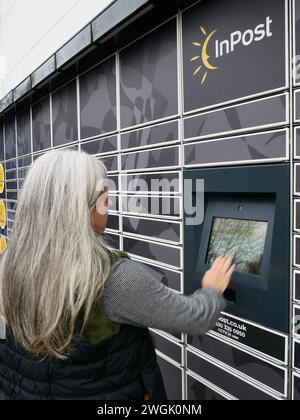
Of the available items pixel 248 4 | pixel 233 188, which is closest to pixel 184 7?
pixel 248 4

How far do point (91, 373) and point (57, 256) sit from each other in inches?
17.8

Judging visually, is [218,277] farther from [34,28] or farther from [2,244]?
[2,244]

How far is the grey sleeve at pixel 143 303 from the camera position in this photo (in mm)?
1339

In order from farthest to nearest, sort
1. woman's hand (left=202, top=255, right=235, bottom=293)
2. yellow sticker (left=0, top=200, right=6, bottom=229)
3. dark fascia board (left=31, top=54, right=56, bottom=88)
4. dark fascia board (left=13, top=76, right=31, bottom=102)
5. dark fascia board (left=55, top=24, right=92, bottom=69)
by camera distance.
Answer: yellow sticker (left=0, top=200, right=6, bottom=229), dark fascia board (left=13, top=76, right=31, bottom=102), dark fascia board (left=31, top=54, right=56, bottom=88), dark fascia board (left=55, top=24, right=92, bottom=69), woman's hand (left=202, top=255, right=235, bottom=293)

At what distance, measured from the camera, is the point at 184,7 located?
2.35 m

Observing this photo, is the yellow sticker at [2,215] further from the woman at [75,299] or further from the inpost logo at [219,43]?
the woman at [75,299]

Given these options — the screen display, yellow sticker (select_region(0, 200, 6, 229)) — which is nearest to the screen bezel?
the screen display

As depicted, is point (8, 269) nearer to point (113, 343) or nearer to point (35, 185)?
point (35, 185)

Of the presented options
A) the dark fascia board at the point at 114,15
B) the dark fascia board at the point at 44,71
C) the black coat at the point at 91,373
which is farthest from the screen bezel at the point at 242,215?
the dark fascia board at the point at 44,71

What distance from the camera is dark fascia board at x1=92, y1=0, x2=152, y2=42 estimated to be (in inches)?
97.9

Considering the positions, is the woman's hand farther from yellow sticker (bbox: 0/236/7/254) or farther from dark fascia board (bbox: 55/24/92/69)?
yellow sticker (bbox: 0/236/7/254)

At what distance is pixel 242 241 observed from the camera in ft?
6.53

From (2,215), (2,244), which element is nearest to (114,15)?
(2,215)

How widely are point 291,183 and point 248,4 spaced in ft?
3.07
